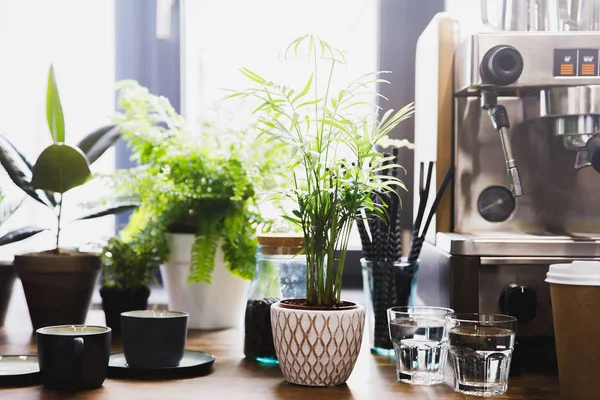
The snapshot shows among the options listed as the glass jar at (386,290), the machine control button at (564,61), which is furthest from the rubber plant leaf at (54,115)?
the machine control button at (564,61)

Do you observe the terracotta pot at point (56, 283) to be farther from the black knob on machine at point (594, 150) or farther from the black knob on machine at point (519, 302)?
the black knob on machine at point (594, 150)

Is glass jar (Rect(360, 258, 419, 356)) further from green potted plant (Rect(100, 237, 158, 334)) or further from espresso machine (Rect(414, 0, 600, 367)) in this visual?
green potted plant (Rect(100, 237, 158, 334))

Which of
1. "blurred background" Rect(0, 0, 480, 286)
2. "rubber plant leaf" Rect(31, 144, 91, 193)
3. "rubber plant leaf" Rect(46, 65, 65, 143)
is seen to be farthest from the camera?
"blurred background" Rect(0, 0, 480, 286)

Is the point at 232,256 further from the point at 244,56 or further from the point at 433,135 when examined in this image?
the point at 244,56

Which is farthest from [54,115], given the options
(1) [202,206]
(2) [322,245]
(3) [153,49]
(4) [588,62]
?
(4) [588,62]

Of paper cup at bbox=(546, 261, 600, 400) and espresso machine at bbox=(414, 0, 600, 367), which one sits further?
espresso machine at bbox=(414, 0, 600, 367)

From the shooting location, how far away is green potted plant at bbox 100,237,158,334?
128cm

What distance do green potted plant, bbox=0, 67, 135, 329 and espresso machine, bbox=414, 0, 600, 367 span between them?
558mm

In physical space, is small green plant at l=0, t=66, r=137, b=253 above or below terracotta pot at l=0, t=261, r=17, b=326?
above

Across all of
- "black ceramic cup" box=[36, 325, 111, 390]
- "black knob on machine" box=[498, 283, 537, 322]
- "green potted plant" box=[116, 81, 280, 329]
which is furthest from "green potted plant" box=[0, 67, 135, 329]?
"black knob on machine" box=[498, 283, 537, 322]

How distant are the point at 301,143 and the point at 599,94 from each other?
0.43 m

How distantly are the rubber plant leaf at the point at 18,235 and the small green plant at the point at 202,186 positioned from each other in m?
0.16

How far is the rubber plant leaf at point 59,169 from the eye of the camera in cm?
120

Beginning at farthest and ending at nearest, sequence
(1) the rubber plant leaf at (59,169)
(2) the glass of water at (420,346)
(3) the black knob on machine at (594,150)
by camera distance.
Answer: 1. (1) the rubber plant leaf at (59,169)
2. (3) the black knob on machine at (594,150)
3. (2) the glass of water at (420,346)
